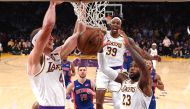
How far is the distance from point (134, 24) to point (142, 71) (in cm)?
2126

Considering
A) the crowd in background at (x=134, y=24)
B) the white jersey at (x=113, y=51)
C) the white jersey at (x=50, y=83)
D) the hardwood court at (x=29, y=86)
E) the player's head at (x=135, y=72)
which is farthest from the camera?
the crowd in background at (x=134, y=24)

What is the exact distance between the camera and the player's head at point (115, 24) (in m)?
7.09

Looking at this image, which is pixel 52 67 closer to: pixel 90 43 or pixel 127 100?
pixel 90 43

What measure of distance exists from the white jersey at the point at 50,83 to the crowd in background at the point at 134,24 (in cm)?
1772

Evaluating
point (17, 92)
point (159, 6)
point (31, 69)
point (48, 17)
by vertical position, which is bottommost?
point (17, 92)

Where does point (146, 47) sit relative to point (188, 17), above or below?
below

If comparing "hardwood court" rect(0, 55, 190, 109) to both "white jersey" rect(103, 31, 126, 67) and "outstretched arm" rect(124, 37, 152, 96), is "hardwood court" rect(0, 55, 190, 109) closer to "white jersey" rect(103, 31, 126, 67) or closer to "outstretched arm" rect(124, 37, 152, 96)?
"white jersey" rect(103, 31, 126, 67)

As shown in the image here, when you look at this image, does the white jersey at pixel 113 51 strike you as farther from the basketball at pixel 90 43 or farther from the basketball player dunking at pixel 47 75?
the basketball at pixel 90 43

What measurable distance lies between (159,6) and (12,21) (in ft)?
31.2

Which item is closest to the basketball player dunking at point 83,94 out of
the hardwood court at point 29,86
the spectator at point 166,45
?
the hardwood court at point 29,86

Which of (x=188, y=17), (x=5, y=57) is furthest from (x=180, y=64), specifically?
(x=5, y=57)

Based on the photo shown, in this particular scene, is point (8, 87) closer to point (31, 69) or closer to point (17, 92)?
point (17, 92)

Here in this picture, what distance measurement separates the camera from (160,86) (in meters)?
7.65

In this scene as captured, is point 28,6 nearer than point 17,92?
Result: No
